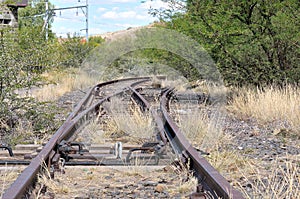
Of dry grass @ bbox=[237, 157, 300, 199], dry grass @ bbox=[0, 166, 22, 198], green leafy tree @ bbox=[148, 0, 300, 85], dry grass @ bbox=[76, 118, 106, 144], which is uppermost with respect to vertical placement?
green leafy tree @ bbox=[148, 0, 300, 85]

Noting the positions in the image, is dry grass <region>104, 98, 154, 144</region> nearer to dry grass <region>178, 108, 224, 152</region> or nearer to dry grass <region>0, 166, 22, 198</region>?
dry grass <region>178, 108, 224, 152</region>

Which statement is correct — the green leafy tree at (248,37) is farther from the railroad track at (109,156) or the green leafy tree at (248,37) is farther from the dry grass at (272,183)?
the dry grass at (272,183)

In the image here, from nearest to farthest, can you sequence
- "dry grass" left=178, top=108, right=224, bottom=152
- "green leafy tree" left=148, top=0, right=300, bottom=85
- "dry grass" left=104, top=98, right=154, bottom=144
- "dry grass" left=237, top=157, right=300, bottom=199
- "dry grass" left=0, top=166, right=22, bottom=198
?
"dry grass" left=237, top=157, right=300, bottom=199
"dry grass" left=0, top=166, right=22, bottom=198
"dry grass" left=178, top=108, right=224, bottom=152
"dry grass" left=104, top=98, right=154, bottom=144
"green leafy tree" left=148, top=0, right=300, bottom=85

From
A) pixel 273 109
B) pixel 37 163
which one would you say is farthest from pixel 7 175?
pixel 273 109

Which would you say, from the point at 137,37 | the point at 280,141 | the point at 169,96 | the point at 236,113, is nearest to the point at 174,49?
Result: the point at 169,96

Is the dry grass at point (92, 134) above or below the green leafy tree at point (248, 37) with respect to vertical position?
below

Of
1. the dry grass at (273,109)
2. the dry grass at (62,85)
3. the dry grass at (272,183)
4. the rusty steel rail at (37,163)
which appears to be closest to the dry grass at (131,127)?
the rusty steel rail at (37,163)

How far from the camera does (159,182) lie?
4.47 m

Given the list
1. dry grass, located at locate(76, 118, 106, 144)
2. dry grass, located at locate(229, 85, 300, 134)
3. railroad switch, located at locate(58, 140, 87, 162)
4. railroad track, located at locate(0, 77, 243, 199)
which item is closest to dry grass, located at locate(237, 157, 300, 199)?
railroad track, located at locate(0, 77, 243, 199)

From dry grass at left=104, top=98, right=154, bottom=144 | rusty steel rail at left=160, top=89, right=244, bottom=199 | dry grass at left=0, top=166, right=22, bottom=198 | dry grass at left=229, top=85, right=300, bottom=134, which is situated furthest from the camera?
dry grass at left=229, top=85, right=300, bottom=134

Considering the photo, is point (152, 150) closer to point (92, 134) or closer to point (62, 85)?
point (92, 134)

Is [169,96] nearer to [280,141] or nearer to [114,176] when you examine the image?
[280,141]

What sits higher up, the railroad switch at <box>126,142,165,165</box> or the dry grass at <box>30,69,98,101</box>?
the railroad switch at <box>126,142,165,165</box>

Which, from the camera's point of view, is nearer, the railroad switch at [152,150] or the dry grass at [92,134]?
the railroad switch at [152,150]
